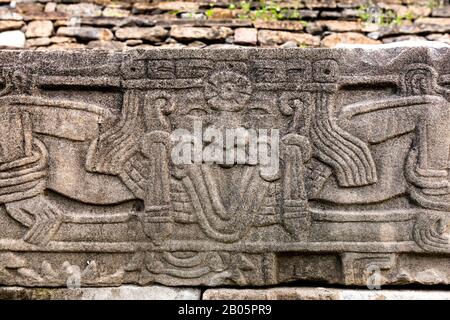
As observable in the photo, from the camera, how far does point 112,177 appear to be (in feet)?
9.96

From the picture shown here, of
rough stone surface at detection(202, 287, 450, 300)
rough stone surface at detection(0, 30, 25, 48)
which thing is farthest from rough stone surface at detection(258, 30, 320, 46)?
rough stone surface at detection(202, 287, 450, 300)

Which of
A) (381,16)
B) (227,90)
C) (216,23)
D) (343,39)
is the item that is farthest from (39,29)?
(381,16)

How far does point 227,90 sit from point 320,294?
1.21 metres

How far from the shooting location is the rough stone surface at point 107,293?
9.89 feet

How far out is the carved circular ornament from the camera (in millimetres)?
2973

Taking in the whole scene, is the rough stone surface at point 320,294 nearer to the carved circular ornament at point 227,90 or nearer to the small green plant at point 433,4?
the carved circular ornament at point 227,90

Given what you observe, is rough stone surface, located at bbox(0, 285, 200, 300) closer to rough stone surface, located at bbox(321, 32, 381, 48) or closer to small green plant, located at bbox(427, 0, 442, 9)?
rough stone surface, located at bbox(321, 32, 381, 48)

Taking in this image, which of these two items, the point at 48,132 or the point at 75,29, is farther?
the point at 75,29

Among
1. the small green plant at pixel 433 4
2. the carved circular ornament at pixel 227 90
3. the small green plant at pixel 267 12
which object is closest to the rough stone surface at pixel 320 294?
the carved circular ornament at pixel 227 90

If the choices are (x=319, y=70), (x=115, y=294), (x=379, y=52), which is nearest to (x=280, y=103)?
(x=319, y=70)

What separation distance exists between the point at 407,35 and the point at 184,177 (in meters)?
3.36

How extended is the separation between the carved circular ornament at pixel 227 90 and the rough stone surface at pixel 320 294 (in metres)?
1.00

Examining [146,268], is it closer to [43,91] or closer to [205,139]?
[205,139]

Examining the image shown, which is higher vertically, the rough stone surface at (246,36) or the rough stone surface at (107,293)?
the rough stone surface at (246,36)
